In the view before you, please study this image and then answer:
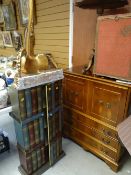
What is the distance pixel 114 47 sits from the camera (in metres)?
1.36

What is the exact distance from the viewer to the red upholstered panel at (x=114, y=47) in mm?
1276

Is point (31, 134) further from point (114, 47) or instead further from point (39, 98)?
point (114, 47)

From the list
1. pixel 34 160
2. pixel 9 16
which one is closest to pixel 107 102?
pixel 34 160

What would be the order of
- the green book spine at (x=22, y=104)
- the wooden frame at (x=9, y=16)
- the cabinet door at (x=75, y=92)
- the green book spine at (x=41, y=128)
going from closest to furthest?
the green book spine at (x=22, y=104), the green book spine at (x=41, y=128), the cabinet door at (x=75, y=92), the wooden frame at (x=9, y=16)

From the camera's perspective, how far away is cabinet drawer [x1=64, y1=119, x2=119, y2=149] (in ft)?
5.18

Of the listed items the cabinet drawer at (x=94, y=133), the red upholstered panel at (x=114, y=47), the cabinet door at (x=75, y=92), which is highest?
the red upholstered panel at (x=114, y=47)

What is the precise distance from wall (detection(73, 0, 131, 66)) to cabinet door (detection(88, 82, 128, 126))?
2.06 ft

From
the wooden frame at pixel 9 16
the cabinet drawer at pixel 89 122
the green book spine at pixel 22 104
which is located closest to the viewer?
the green book spine at pixel 22 104

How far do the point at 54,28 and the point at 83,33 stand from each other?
1.91 feet

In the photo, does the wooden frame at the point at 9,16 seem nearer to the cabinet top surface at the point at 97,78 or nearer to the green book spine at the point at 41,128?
the cabinet top surface at the point at 97,78

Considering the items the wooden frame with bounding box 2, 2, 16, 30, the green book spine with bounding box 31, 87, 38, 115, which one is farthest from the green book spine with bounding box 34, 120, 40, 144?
the wooden frame with bounding box 2, 2, 16, 30

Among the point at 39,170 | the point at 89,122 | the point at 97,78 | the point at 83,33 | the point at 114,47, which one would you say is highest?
the point at 83,33

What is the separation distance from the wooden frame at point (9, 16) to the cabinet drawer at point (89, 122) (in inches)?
91.1

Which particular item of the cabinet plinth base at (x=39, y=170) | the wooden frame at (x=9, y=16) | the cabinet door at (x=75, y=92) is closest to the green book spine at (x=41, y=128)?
the cabinet plinth base at (x=39, y=170)
